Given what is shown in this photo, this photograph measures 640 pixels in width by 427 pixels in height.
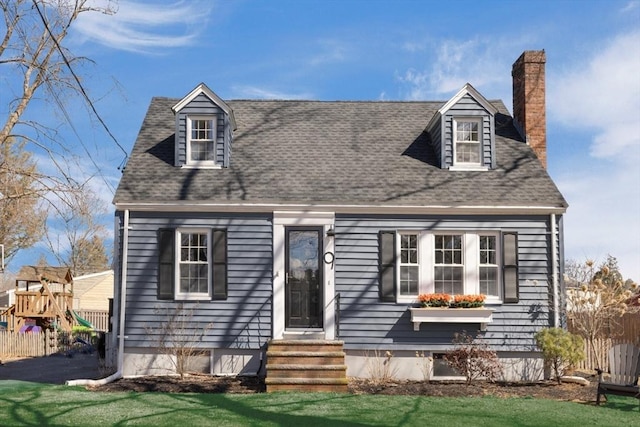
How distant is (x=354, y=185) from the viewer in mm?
15477

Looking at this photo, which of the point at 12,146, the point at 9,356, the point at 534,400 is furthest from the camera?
the point at 12,146

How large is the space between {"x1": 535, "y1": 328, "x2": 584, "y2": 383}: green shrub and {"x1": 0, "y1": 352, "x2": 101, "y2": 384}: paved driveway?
9.39 meters

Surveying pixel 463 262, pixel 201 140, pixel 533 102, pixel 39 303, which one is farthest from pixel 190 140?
pixel 39 303

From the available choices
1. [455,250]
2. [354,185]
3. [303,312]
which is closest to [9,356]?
[303,312]

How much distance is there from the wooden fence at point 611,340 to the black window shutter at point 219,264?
8491mm

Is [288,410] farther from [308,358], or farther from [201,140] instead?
[201,140]

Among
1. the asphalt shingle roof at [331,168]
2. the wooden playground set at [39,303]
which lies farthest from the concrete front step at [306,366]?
the wooden playground set at [39,303]

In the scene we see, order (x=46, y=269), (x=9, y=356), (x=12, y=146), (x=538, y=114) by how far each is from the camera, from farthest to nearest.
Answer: (x=12, y=146)
(x=46, y=269)
(x=9, y=356)
(x=538, y=114)

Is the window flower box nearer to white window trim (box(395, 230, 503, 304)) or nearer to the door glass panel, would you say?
white window trim (box(395, 230, 503, 304))

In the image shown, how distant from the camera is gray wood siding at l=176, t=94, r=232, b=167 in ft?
51.8

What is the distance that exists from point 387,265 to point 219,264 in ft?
11.9

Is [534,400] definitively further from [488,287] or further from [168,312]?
[168,312]

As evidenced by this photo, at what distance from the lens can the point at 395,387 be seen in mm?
13312

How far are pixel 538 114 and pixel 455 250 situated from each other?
456 cm
